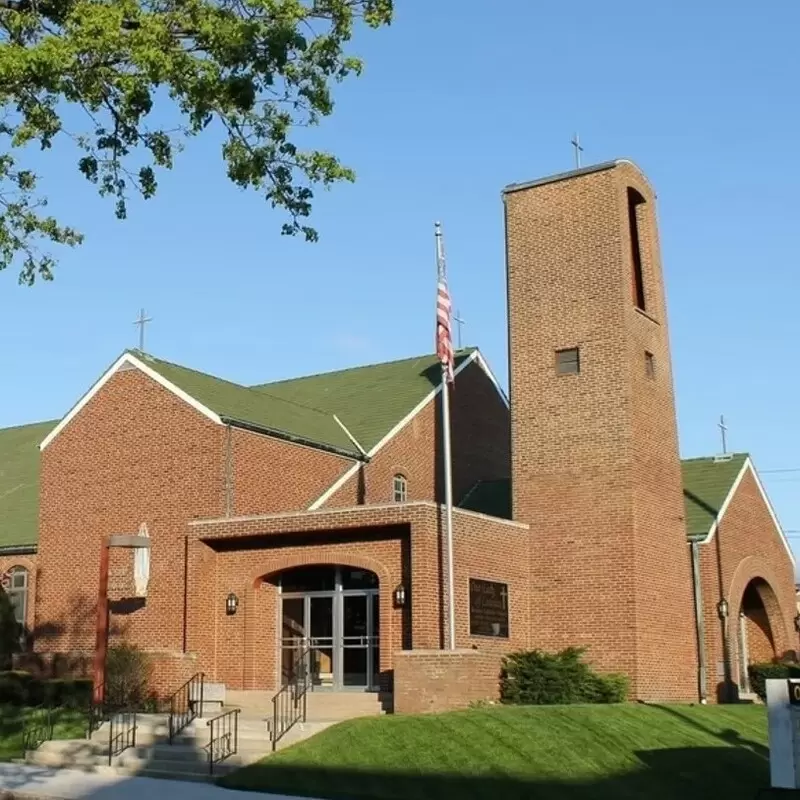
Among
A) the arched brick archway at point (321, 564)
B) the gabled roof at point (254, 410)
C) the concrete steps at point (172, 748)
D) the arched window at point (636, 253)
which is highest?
the arched window at point (636, 253)

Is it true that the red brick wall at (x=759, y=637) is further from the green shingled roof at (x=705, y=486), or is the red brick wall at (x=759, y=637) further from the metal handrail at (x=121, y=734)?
the metal handrail at (x=121, y=734)

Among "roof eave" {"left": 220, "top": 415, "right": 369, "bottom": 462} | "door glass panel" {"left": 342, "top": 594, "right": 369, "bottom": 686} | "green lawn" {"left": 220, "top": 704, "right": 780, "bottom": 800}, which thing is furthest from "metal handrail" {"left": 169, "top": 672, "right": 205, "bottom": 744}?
"roof eave" {"left": 220, "top": 415, "right": 369, "bottom": 462}

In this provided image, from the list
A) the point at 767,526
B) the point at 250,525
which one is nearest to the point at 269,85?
the point at 250,525

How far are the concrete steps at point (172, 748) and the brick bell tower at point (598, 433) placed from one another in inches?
219

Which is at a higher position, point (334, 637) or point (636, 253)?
point (636, 253)

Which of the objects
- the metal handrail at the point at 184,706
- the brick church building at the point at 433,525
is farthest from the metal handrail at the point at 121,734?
the brick church building at the point at 433,525

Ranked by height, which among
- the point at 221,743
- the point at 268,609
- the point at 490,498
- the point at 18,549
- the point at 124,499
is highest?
the point at 490,498

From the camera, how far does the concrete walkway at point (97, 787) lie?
635 inches

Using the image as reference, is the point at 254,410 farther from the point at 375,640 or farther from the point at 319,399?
the point at 375,640

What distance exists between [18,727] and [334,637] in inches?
259

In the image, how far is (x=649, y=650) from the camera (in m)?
25.3

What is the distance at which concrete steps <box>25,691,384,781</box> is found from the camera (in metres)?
18.5

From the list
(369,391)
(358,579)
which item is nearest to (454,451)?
(369,391)

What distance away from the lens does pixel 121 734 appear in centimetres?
2027
